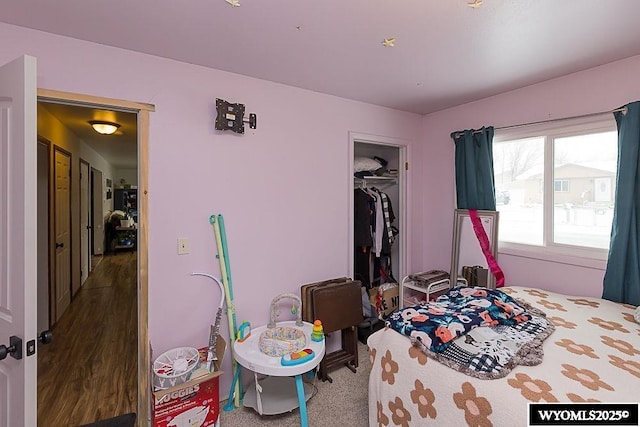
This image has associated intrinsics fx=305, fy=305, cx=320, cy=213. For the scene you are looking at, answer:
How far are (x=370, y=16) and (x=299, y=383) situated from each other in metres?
2.10

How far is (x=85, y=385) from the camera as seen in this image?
7.91ft

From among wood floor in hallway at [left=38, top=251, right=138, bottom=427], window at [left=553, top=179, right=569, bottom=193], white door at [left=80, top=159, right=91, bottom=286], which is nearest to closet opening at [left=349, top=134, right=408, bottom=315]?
window at [left=553, top=179, right=569, bottom=193]

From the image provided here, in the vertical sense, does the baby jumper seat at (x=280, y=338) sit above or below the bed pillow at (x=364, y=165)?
below

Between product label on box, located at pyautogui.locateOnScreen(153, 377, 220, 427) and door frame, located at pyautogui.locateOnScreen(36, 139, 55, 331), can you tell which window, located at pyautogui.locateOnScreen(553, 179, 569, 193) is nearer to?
product label on box, located at pyautogui.locateOnScreen(153, 377, 220, 427)

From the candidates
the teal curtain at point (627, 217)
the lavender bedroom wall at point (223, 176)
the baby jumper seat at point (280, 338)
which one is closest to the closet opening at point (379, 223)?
the lavender bedroom wall at point (223, 176)

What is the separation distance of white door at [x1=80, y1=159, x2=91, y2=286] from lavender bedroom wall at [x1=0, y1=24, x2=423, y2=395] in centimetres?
386

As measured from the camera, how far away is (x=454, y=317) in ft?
5.64

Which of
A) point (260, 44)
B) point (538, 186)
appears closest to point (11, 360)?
point (260, 44)

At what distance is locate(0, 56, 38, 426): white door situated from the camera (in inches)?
44.2

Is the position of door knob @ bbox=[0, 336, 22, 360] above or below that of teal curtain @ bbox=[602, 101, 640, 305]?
below

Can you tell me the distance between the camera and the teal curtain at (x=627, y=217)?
2.03m

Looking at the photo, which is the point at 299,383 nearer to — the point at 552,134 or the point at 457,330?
the point at 457,330

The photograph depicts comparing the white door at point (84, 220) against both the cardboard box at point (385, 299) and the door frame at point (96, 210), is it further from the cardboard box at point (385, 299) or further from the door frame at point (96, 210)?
the cardboard box at point (385, 299)

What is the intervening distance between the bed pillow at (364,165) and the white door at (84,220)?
14.3ft
